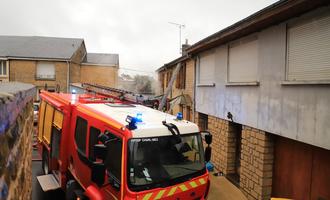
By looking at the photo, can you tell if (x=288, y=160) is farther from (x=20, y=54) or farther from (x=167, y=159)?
(x=20, y=54)

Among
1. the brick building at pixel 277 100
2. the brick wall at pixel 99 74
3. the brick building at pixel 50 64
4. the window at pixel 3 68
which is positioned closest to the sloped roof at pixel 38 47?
the brick building at pixel 50 64

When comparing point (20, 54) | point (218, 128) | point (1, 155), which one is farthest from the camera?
point (20, 54)

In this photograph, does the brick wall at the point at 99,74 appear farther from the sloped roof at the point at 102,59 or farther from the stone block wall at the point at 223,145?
the stone block wall at the point at 223,145

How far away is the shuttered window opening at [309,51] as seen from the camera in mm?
4914

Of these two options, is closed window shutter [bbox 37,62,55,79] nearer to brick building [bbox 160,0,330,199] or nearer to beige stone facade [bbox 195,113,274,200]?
brick building [bbox 160,0,330,199]

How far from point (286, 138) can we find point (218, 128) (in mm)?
3363

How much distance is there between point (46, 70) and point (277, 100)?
29.3 m

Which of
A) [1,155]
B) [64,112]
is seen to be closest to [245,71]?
[64,112]

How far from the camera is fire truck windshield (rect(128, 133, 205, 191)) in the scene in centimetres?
425

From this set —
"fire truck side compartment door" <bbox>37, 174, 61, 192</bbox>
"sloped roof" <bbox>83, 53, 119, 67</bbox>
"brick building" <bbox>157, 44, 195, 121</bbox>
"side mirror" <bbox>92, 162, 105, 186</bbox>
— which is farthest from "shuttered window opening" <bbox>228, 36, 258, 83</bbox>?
"sloped roof" <bbox>83, 53, 119, 67</bbox>

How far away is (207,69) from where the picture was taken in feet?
34.3

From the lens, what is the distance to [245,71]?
7676 mm

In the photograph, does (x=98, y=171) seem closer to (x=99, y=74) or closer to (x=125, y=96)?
(x=125, y=96)

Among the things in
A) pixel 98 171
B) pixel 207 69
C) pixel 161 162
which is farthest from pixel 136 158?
pixel 207 69
